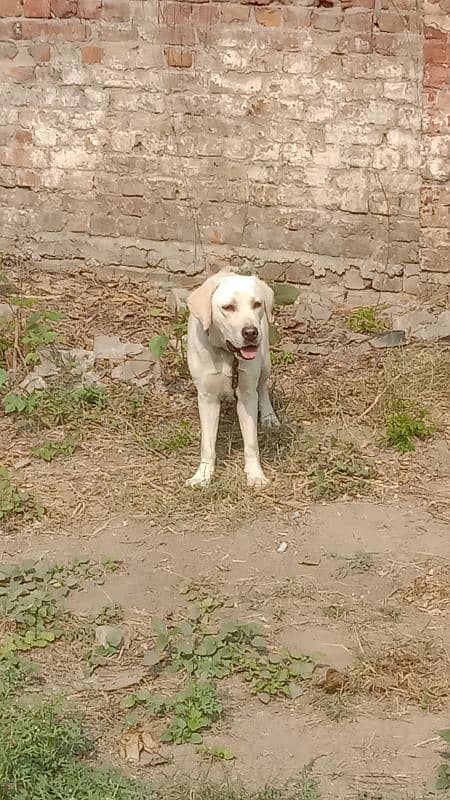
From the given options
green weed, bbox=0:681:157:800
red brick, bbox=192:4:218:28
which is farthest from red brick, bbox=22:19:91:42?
green weed, bbox=0:681:157:800

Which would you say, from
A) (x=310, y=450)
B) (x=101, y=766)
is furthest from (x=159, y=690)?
(x=310, y=450)

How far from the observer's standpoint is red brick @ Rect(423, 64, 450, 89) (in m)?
7.22

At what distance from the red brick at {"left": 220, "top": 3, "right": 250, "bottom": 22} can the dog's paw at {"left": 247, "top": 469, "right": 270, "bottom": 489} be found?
350 centimetres

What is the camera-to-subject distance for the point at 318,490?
541 centimetres

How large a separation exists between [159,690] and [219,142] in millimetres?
4820

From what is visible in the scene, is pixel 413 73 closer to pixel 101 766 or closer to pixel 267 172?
pixel 267 172

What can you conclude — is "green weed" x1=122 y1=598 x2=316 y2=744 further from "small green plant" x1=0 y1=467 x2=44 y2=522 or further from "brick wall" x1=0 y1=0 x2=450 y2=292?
"brick wall" x1=0 y1=0 x2=450 y2=292

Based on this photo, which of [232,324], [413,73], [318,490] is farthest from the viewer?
[413,73]

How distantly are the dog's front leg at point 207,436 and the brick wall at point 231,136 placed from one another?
104 inches

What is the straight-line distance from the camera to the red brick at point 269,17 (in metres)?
7.52

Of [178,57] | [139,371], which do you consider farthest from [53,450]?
[178,57]

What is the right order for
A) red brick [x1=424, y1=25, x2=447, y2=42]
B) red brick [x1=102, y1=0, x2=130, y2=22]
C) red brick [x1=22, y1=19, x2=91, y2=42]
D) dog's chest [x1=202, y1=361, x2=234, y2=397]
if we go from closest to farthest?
dog's chest [x1=202, y1=361, x2=234, y2=397] → red brick [x1=424, y1=25, x2=447, y2=42] → red brick [x1=102, y1=0, x2=130, y2=22] → red brick [x1=22, y1=19, x2=91, y2=42]

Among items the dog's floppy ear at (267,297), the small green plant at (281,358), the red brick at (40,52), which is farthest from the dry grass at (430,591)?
the red brick at (40,52)

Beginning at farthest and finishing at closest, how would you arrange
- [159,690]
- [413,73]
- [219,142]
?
[219,142] → [413,73] → [159,690]
